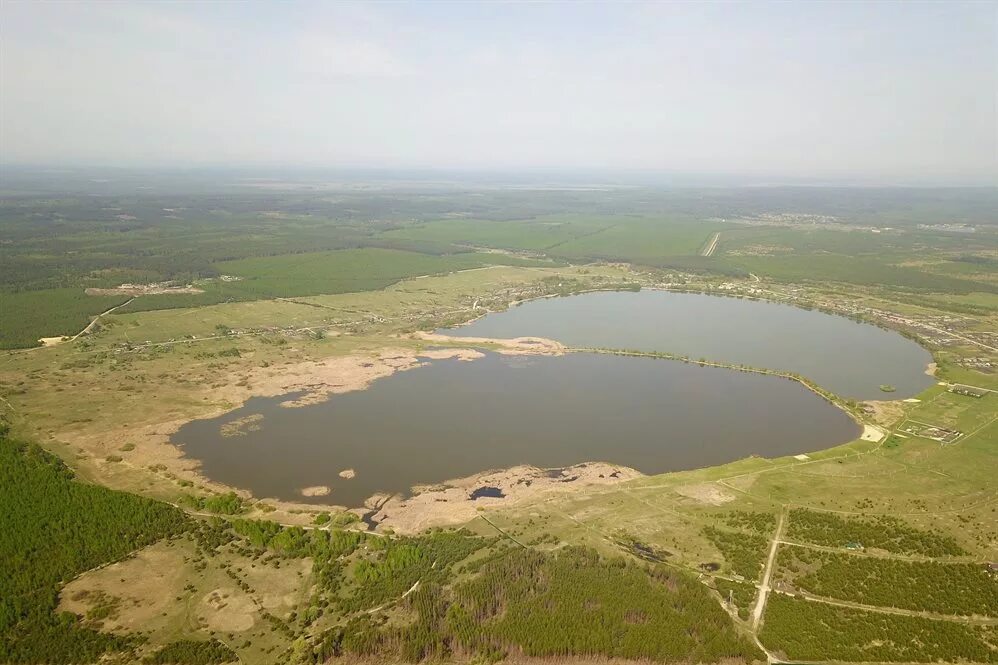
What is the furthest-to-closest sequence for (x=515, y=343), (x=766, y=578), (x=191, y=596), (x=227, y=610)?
(x=515, y=343)
(x=766, y=578)
(x=191, y=596)
(x=227, y=610)

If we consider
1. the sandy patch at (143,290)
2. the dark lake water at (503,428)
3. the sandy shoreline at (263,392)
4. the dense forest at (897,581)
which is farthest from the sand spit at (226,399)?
the sandy patch at (143,290)

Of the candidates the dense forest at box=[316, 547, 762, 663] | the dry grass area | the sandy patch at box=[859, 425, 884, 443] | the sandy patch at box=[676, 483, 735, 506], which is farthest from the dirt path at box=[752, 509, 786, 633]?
the dry grass area

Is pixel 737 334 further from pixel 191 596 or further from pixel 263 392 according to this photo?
pixel 191 596

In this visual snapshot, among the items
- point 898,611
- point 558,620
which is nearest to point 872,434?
point 898,611

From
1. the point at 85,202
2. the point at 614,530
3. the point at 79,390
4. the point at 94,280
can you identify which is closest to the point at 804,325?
the point at 614,530

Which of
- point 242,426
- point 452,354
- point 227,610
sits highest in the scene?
point 452,354

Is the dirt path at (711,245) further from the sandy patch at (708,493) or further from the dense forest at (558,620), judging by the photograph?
the dense forest at (558,620)

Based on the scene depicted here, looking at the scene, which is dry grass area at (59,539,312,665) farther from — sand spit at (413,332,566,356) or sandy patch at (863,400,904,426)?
sandy patch at (863,400,904,426)
